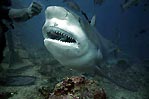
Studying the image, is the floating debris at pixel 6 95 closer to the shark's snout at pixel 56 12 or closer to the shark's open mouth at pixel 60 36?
the shark's open mouth at pixel 60 36

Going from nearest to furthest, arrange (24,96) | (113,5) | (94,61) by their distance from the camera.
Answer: (94,61) < (24,96) < (113,5)

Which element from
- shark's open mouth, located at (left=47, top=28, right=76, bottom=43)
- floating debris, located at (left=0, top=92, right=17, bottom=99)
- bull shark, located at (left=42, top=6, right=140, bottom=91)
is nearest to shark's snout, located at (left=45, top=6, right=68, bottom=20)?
bull shark, located at (left=42, top=6, right=140, bottom=91)

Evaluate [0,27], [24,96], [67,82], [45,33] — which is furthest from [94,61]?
[0,27]

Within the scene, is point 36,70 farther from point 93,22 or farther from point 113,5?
point 113,5

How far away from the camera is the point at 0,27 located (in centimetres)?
616

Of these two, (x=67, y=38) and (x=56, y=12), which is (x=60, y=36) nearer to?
(x=67, y=38)

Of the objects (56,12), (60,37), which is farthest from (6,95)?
(56,12)

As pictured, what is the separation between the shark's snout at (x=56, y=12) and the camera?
4.15 m

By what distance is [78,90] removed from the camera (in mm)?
3402

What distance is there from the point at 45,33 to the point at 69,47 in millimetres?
534

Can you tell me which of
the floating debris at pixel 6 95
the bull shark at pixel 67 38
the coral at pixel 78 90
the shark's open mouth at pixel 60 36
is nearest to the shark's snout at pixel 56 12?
the bull shark at pixel 67 38

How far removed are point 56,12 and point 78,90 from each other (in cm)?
151

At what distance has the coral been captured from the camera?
3.31m

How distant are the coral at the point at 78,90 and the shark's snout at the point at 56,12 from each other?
1.21 metres
